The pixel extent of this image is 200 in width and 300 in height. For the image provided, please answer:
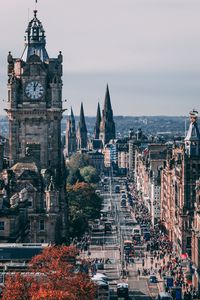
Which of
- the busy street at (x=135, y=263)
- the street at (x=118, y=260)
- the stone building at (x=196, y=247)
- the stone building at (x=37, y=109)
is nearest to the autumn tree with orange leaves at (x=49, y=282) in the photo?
the busy street at (x=135, y=263)

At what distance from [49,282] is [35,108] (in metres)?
47.5

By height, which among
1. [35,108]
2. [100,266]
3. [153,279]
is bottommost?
[153,279]

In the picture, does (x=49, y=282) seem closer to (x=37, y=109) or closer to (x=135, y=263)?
(x=37, y=109)

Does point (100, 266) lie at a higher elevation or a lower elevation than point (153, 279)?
higher

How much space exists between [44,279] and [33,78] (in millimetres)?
47898

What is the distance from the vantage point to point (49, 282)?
333 feet

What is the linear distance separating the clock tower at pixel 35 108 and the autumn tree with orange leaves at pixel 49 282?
3711 centimetres

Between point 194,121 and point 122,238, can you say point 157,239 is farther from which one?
point 194,121

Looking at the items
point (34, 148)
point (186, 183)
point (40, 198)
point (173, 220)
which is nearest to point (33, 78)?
point (34, 148)

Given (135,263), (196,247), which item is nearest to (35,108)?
(135,263)

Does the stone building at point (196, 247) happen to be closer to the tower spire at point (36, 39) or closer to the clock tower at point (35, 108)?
the clock tower at point (35, 108)

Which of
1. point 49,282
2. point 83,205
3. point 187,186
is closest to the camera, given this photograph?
point 49,282

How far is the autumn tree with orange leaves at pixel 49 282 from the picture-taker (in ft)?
312

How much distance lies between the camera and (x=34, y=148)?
483 feet
